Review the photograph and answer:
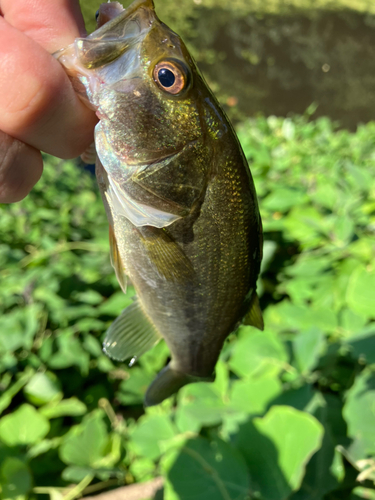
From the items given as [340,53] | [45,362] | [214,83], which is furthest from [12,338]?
[340,53]

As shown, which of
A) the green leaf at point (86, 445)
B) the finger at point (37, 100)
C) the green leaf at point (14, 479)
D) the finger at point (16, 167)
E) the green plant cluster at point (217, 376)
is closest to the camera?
the finger at point (37, 100)

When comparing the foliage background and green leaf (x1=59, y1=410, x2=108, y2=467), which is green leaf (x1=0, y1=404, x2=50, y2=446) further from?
green leaf (x1=59, y1=410, x2=108, y2=467)

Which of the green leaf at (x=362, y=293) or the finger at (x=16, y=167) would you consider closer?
the finger at (x=16, y=167)

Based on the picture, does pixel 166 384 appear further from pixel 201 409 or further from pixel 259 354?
pixel 259 354

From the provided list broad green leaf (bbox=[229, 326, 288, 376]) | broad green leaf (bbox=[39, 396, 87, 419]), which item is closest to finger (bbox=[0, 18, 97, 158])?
broad green leaf (bbox=[229, 326, 288, 376])

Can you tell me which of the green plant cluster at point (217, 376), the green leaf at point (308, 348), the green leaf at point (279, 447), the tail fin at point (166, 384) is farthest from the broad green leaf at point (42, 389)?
the green leaf at point (308, 348)

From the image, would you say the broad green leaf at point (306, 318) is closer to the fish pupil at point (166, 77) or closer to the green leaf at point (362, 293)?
the green leaf at point (362, 293)

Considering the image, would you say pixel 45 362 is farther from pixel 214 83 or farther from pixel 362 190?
pixel 214 83

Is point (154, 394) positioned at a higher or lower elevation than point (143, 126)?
lower
